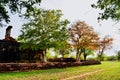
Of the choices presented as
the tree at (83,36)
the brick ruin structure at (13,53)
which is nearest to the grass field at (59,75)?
the brick ruin structure at (13,53)

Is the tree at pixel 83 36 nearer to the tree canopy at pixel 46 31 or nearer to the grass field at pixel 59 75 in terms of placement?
the tree canopy at pixel 46 31

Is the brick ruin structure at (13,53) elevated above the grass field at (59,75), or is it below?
above

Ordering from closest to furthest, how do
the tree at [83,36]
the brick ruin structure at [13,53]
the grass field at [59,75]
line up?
the grass field at [59,75] → the brick ruin structure at [13,53] → the tree at [83,36]

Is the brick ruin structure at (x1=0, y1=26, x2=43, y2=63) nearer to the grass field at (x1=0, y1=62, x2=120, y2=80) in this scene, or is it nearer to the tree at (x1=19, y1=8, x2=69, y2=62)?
the tree at (x1=19, y1=8, x2=69, y2=62)

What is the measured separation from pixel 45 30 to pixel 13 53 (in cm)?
946

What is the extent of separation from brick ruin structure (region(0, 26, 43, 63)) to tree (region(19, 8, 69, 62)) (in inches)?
75.6

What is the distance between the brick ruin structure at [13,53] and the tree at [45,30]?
1.92 meters

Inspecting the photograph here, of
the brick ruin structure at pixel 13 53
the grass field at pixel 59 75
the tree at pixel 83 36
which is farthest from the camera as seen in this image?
Answer: the tree at pixel 83 36

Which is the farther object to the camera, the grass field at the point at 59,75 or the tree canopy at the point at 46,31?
the tree canopy at the point at 46,31

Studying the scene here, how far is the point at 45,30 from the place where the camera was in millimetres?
58344

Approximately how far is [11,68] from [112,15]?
58.4ft

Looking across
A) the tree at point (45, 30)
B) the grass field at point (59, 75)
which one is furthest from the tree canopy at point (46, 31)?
the grass field at point (59, 75)

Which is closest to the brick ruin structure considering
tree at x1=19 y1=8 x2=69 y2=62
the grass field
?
tree at x1=19 y1=8 x2=69 y2=62

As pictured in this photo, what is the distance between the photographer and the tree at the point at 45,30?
5638 centimetres
